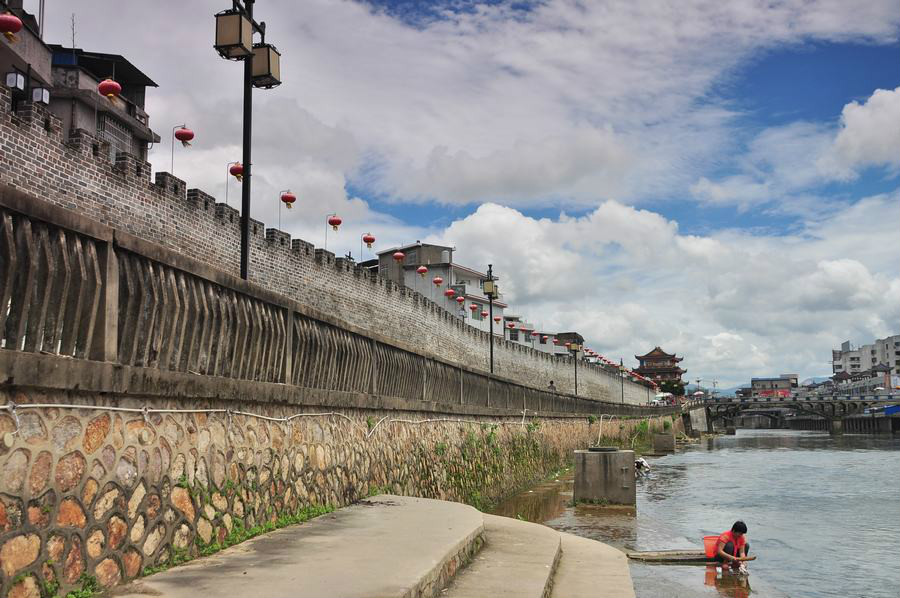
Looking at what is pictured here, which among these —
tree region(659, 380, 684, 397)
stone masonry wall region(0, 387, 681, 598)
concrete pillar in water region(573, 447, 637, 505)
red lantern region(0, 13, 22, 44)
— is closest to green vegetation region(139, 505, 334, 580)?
stone masonry wall region(0, 387, 681, 598)

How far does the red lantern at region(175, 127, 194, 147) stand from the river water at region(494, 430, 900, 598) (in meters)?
14.8

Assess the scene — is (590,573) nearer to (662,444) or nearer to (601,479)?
(601,479)

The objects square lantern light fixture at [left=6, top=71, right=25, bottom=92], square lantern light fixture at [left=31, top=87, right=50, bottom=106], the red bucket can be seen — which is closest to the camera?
the red bucket

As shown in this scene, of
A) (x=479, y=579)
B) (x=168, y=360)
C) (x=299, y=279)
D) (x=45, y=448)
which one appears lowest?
(x=479, y=579)

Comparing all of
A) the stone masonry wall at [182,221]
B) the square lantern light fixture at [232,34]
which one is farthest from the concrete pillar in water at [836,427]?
the square lantern light fixture at [232,34]

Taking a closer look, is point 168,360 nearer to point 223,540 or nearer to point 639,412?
point 223,540

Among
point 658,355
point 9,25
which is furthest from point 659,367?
point 9,25

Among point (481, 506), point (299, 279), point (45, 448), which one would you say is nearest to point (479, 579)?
point (45, 448)

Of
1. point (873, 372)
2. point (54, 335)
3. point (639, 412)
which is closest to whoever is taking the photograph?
point (54, 335)

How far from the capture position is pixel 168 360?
678cm

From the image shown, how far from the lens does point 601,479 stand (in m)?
19.3

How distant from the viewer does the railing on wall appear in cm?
511

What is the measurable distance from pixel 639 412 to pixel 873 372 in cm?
13889

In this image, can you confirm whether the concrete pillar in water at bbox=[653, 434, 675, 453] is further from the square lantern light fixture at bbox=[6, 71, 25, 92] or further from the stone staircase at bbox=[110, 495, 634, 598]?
the stone staircase at bbox=[110, 495, 634, 598]
